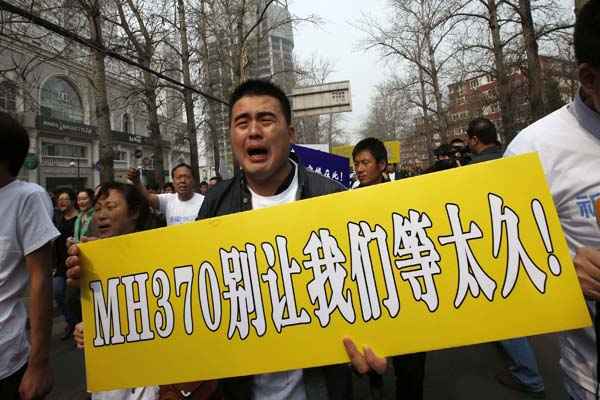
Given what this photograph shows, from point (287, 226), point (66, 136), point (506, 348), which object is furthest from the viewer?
point (66, 136)

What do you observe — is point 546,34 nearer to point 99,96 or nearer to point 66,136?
point 99,96

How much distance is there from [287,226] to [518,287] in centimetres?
72

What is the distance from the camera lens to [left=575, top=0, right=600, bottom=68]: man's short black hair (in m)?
0.90

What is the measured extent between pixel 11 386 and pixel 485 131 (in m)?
3.48

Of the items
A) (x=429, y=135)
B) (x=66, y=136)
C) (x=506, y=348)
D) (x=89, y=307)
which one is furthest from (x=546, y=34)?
(x=66, y=136)

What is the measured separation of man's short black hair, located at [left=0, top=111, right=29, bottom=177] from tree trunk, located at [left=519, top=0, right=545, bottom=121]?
9083 mm

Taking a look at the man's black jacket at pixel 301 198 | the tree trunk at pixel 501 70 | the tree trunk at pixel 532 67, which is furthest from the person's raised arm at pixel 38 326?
the tree trunk at pixel 501 70

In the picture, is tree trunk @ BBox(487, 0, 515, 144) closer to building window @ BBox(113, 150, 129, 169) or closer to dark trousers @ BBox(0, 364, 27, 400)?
dark trousers @ BBox(0, 364, 27, 400)

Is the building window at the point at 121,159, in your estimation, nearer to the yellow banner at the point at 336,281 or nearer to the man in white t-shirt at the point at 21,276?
the man in white t-shirt at the point at 21,276

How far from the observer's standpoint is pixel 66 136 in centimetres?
2536

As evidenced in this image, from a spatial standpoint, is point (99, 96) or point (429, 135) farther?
point (429, 135)

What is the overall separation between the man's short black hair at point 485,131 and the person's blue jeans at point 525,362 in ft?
5.30

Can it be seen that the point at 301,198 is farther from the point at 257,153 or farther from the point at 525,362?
the point at 525,362

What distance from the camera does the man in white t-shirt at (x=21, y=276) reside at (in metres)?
1.41
